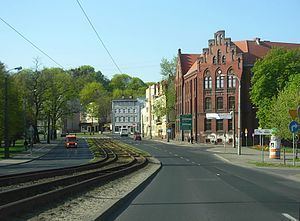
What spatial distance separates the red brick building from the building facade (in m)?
94.3

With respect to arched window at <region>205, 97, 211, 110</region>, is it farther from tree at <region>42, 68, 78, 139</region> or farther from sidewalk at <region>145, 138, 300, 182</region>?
sidewalk at <region>145, 138, 300, 182</region>

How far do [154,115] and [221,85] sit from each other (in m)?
46.4

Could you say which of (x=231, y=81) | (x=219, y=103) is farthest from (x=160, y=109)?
(x=231, y=81)

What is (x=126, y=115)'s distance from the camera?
191500 millimetres

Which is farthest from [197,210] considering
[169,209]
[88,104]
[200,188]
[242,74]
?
[88,104]

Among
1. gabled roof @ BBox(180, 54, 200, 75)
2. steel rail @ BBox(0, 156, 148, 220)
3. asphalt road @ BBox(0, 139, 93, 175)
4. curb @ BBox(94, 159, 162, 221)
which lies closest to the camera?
steel rail @ BBox(0, 156, 148, 220)

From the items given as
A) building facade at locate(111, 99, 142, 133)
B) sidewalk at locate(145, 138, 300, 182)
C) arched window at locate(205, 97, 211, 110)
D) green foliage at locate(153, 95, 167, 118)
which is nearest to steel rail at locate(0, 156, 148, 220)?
sidewalk at locate(145, 138, 300, 182)

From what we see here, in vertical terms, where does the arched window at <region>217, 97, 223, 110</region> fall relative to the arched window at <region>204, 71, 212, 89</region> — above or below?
below

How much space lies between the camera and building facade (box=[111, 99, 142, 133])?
18762cm

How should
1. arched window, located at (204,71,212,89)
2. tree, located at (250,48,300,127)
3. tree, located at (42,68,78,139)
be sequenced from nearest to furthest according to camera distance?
tree, located at (250,48,300,127) < arched window, located at (204,71,212,89) < tree, located at (42,68,78,139)

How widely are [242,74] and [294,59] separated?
38.6 feet

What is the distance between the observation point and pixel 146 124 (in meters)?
166

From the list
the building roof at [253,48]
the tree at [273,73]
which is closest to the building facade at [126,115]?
the building roof at [253,48]

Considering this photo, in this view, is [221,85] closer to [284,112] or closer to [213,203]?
[284,112]
